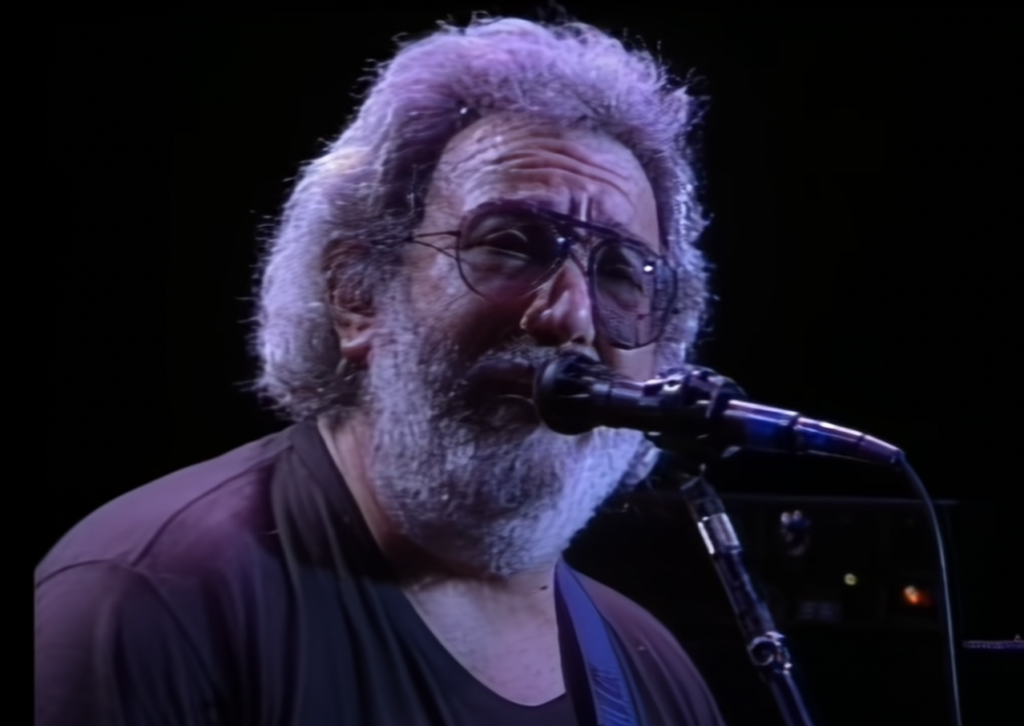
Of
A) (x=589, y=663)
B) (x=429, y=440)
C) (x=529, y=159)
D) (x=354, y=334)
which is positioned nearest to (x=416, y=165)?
(x=529, y=159)

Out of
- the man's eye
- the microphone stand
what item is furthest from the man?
the microphone stand

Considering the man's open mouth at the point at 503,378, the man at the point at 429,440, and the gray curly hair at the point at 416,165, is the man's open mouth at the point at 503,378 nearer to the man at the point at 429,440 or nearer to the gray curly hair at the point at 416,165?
the man at the point at 429,440

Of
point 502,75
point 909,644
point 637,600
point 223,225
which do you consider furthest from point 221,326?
point 909,644

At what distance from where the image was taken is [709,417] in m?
1.27

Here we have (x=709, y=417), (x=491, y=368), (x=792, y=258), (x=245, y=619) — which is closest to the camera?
(x=709, y=417)

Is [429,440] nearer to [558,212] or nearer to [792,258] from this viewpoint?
[558,212]

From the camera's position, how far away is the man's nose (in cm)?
163

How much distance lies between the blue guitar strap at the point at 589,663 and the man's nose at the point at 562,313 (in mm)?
355

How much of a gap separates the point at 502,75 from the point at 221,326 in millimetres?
597

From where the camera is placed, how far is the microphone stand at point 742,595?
1.56 metres

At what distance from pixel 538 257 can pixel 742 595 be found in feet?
1.84

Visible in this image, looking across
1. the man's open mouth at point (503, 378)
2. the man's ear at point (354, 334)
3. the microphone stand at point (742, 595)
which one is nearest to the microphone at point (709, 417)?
the man's open mouth at point (503, 378)

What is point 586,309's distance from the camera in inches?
64.9

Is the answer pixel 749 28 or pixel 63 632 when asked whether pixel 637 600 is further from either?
pixel 749 28
